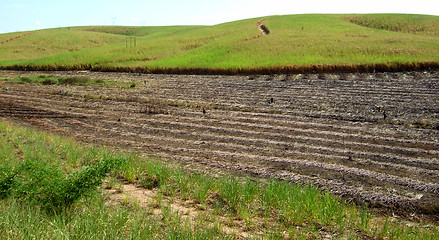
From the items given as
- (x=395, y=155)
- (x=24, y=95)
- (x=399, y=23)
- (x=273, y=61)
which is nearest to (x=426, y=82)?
(x=273, y=61)

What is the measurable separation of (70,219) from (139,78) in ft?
75.0

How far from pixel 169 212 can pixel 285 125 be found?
796 centimetres

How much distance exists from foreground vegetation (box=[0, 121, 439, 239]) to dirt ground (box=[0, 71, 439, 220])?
5.22 feet

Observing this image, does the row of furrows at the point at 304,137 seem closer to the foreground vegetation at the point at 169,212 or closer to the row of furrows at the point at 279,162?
the row of furrows at the point at 279,162

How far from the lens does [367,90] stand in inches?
719

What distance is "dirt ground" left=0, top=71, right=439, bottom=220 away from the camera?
788cm

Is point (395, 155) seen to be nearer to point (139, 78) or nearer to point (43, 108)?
point (43, 108)

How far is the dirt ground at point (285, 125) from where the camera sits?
25.8 ft

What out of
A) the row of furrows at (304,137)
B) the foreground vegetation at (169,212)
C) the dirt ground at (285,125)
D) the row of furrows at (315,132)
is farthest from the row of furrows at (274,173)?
the row of furrows at (315,132)

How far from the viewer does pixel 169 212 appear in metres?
5.30

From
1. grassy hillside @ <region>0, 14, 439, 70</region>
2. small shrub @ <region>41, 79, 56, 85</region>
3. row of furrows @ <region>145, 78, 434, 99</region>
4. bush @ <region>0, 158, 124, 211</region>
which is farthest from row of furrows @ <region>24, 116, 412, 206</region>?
grassy hillside @ <region>0, 14, 439, 70</region>

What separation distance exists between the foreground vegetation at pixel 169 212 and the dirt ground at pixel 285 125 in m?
1.59

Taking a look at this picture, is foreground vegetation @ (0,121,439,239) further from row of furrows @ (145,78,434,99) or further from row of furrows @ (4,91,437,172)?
row of furrows @ (145,78,434,99)

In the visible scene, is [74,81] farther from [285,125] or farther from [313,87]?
[285,125]
